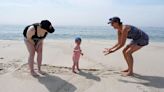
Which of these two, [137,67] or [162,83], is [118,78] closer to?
[162,83]

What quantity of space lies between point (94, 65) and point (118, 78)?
161cm

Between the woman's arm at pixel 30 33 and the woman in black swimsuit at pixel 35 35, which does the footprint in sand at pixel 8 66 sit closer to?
the woman in black swimsuit at pixel 35 35

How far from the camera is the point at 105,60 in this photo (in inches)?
339

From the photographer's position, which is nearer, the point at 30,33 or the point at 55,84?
the point at 55,84

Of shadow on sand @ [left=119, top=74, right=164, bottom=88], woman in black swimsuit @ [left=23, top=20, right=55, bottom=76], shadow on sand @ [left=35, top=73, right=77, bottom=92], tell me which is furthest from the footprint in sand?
shadow on sand @ [left=119, top=74, right=164, bottom=88]

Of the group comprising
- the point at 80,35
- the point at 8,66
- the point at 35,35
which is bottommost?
the point at 80,35

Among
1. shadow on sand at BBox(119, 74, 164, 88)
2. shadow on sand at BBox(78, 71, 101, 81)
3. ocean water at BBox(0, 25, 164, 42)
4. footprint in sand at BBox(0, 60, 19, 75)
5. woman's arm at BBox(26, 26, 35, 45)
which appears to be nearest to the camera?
shadow on sand at BBox(119, 74, 164, 88)

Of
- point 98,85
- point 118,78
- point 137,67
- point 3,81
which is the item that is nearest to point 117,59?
point 137,67

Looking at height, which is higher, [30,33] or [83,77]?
[30,33]

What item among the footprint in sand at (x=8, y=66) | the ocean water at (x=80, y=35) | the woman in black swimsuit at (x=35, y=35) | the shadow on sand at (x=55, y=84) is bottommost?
the ocean water at (x=80, y=35)

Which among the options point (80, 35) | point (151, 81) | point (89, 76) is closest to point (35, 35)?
point (89, 76)

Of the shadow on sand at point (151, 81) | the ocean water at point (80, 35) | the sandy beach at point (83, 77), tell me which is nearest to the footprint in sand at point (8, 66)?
the sandy beach at point (83, 77)

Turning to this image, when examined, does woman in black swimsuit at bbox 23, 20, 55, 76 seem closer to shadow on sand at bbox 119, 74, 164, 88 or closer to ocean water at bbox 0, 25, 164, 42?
shadow on sand at bbox 119, 74, 164, 88

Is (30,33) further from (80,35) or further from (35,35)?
(80,35)
